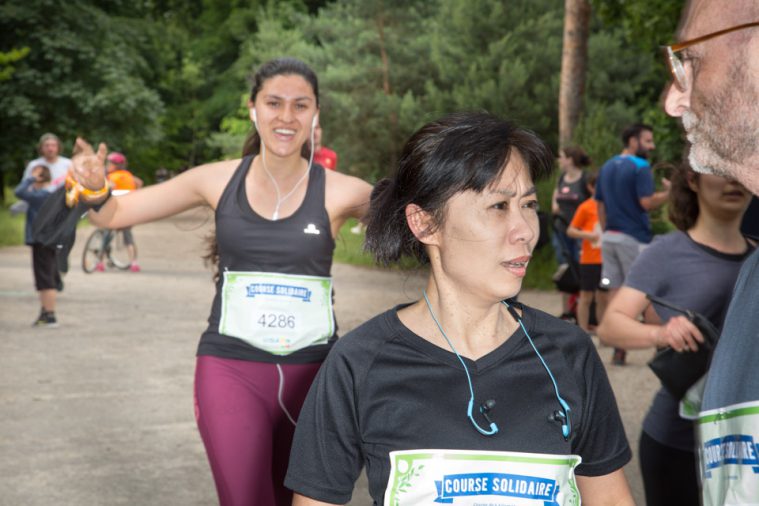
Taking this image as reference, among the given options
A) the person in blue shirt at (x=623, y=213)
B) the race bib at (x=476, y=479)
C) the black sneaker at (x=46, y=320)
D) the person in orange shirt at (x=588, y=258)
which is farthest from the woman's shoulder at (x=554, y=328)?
the black sneaker at (x=46, y=320)

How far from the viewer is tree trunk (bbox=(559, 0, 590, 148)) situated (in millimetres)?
20109

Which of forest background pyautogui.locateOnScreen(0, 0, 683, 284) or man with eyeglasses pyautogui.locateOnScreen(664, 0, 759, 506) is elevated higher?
man with eyeglasses pyautogui.locateOnScreen(664, 0, 759, 506)

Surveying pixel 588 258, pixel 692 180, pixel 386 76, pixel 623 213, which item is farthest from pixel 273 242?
pixel 386 76

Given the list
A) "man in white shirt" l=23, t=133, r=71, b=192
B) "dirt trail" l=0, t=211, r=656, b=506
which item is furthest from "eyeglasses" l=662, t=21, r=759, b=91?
"man in white shirt" l=23, t=133, r=71, b=192

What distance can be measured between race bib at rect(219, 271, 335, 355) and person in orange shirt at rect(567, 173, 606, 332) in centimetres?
713

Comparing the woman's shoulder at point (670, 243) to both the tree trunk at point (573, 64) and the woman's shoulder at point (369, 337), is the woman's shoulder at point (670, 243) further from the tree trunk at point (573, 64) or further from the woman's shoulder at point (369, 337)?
the tree trunk at point (573, 64)

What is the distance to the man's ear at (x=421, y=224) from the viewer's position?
9.81ft

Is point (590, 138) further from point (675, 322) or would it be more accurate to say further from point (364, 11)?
point (364, 11)

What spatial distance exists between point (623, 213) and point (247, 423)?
703 cm

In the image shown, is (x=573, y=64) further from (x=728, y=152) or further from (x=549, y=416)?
(x=728, y=152)

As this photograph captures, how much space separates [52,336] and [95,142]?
2760cm

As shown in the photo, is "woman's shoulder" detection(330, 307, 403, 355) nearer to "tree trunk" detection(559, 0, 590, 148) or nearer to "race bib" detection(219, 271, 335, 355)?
"race bib" detection(219, 271, 335, 355)

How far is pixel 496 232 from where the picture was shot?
9.41 feet

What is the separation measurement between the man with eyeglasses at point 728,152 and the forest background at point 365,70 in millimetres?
22213
